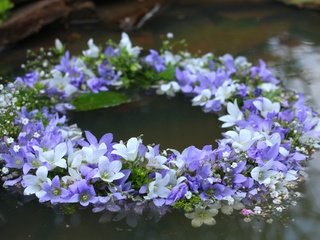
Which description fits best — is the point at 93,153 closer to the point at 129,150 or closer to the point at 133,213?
the point at 129,150

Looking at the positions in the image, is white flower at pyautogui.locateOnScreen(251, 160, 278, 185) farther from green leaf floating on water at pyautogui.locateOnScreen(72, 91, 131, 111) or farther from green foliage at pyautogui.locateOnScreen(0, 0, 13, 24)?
green foliage at pyautogui.locateOnScreen(0, 0, 13, 24)

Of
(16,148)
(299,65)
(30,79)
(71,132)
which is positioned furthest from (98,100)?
(299,65)

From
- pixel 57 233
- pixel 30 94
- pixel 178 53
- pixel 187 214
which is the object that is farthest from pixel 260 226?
pixel 178 53

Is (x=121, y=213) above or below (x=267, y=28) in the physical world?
above

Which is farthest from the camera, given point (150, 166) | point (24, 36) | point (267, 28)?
point (267, 28)

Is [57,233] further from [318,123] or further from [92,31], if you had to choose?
[92,31]

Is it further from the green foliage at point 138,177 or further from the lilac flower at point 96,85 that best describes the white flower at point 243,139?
the lilac flower at point 96,85

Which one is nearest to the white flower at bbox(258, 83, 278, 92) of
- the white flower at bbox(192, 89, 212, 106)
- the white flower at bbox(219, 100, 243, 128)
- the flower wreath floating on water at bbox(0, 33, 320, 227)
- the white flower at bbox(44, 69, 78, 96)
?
the flower wreath floating on water at bbox(0, 33, 320, 227)
